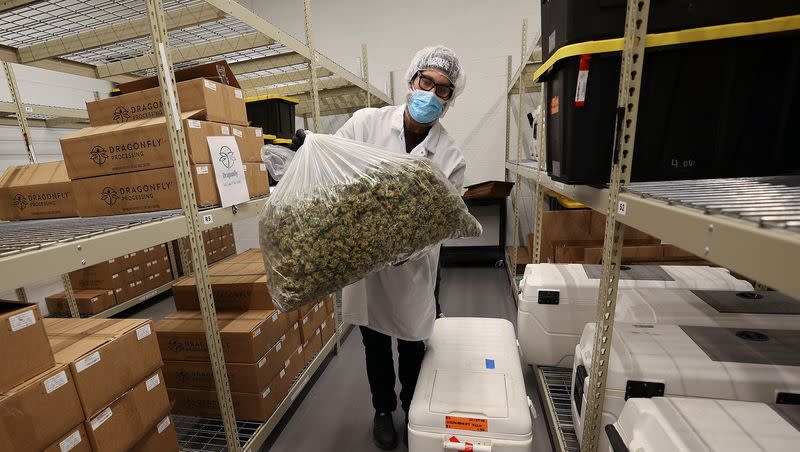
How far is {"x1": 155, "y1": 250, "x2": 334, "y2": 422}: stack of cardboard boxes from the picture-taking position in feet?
4.59

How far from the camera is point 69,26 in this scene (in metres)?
1.91

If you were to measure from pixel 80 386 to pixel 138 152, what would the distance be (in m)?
0.69

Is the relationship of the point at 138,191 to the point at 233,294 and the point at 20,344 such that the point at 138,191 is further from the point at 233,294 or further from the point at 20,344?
the point at 233,294

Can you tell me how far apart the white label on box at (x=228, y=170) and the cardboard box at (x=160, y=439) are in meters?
0.77

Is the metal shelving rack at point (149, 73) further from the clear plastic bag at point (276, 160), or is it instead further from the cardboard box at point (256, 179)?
the clear plastic bag at point (276, 160)

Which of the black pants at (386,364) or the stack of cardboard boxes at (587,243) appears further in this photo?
the stack of cardboard boxes at (587,243)

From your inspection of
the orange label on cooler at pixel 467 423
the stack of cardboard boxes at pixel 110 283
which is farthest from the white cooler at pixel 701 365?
the stack of cardboard boxes at pixel 110 283

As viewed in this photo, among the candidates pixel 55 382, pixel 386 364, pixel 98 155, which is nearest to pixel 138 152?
pixel 98 155

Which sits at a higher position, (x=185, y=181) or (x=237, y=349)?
(x=185, y=181)

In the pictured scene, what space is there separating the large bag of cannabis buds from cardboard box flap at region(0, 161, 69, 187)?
118cm

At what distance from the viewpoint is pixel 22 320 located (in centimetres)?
73

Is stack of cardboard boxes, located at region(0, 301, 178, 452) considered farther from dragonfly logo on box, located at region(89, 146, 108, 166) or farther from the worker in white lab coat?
the worker in white lab coat

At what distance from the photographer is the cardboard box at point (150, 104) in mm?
1168

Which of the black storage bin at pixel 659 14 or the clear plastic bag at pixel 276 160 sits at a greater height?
the black storage bin at pixel 659 14
